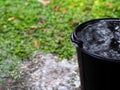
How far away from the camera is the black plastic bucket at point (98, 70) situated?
2.28 meters

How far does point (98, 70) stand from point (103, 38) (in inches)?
16.0

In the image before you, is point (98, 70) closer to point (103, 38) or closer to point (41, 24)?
point (103, 38)

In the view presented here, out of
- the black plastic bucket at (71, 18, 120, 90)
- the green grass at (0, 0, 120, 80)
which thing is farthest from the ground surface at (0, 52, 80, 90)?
the black plastic bucket at (71, 18, 120, 90)

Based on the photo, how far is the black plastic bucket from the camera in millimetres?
2281

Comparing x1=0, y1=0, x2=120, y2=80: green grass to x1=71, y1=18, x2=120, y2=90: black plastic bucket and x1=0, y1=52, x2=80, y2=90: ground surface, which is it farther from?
x1=71, y1=18, x2=120, y2=90: black plastic bucket

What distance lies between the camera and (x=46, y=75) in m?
3.79

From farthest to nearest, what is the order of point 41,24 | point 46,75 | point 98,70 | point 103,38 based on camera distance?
point 41,24
point 46,75
point 103,38
point 98,70

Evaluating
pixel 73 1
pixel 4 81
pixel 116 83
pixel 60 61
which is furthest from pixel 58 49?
pixel 116 83

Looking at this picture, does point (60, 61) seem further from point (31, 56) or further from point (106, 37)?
point (106, 37)

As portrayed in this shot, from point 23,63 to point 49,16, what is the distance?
51.9 inches

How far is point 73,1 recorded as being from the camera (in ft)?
17.6

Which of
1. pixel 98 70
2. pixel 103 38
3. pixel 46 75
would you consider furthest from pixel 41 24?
pixel 98 70

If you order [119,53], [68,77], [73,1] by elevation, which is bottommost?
[68,77]

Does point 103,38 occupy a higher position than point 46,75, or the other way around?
point 103,38
